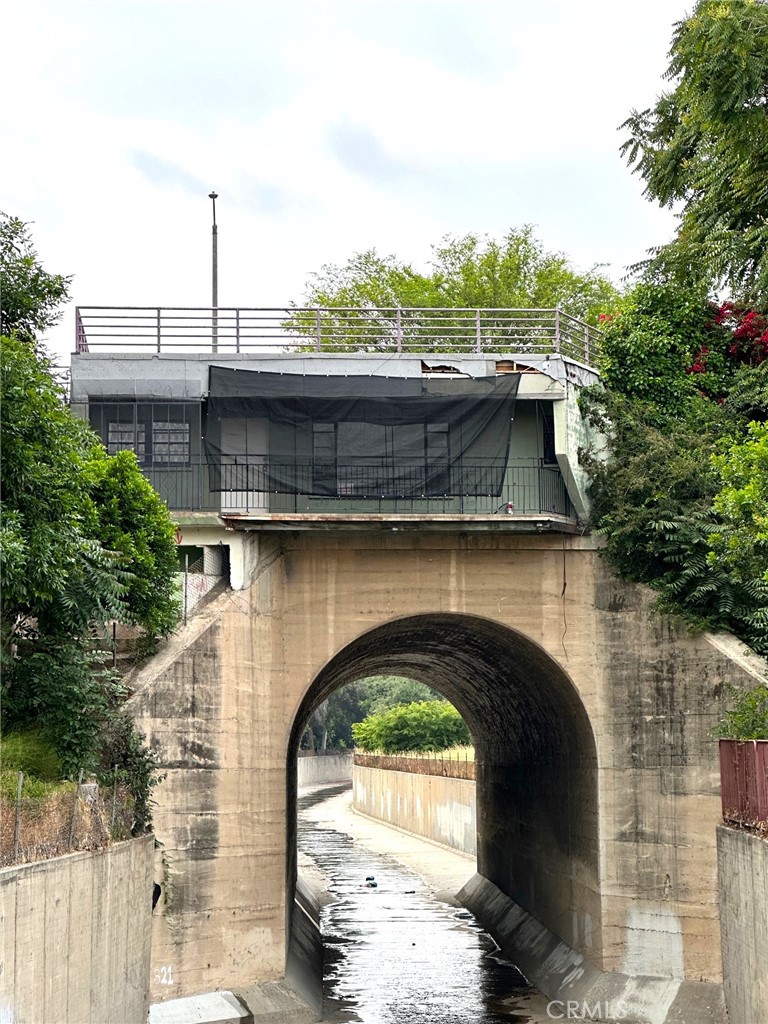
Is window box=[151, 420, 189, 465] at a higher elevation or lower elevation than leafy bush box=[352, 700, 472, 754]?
higher

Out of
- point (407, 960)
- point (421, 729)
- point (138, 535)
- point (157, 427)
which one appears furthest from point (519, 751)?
point (421, 729)

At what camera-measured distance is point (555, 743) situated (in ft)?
110

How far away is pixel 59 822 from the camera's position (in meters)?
17.7

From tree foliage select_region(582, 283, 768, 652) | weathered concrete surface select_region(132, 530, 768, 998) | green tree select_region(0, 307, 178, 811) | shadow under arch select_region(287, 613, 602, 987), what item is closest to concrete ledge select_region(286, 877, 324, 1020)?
weathered concrete surface select_region(132, 530, 768, 998)

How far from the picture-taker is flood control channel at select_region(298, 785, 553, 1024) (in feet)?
98.2

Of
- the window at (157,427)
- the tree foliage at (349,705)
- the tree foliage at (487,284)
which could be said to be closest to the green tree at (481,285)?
the tree foliage at (487,284)

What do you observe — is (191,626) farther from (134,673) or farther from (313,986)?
(313,986)

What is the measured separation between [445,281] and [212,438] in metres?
27.5

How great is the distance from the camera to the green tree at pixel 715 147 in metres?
28.2

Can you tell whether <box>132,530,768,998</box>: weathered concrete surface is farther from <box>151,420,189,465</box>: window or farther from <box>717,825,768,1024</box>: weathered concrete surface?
<box>717,825,768,1024</box>: weathered concrete surface

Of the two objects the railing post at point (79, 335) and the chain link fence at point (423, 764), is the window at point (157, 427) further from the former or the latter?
the chain link fence at point (423, 764)

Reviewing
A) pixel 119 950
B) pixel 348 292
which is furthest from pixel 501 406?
pixel 348 292

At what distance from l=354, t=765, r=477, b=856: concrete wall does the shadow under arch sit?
10.7 m

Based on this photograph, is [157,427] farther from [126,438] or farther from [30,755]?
[30,755]
